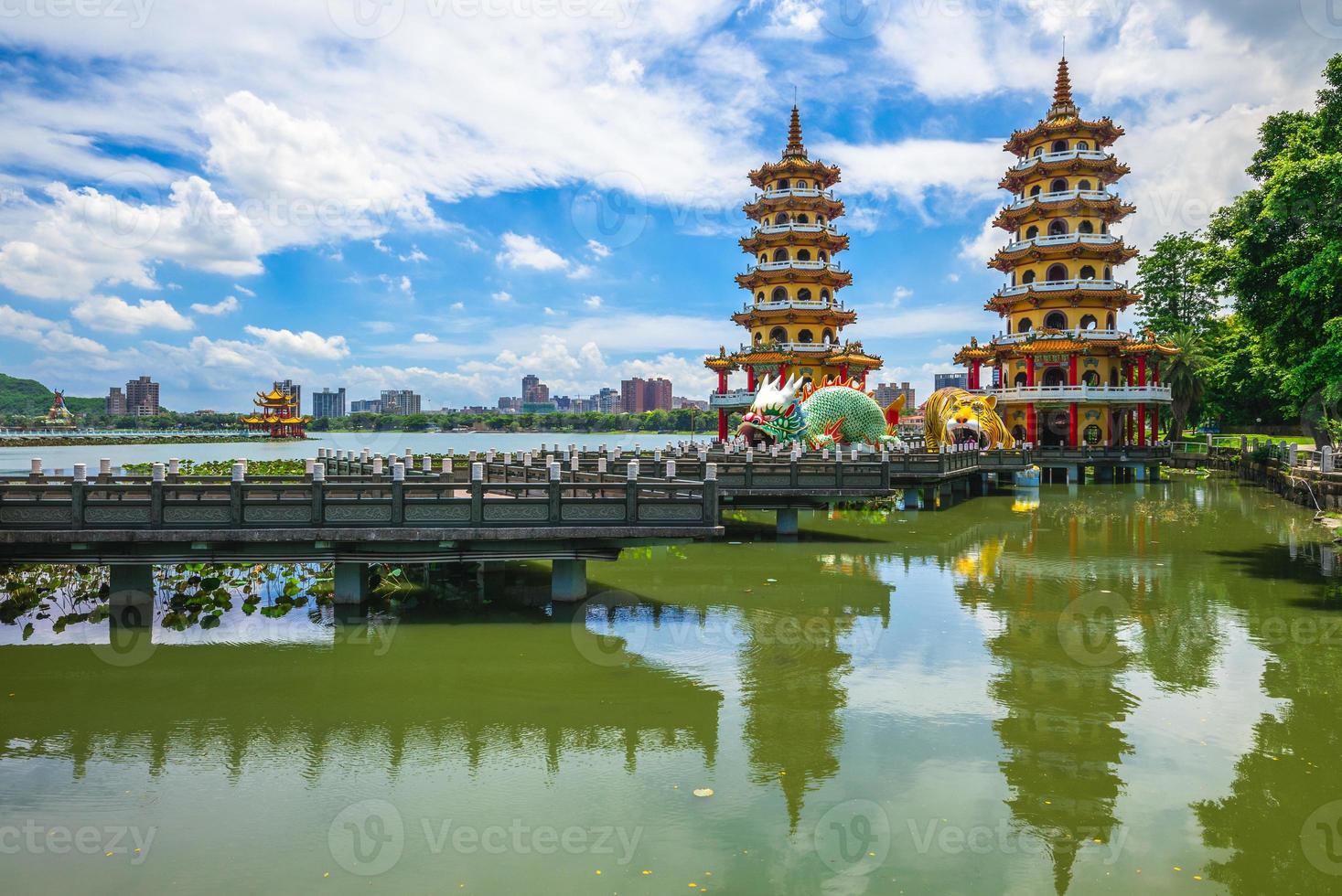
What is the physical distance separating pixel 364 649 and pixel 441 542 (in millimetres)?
1944

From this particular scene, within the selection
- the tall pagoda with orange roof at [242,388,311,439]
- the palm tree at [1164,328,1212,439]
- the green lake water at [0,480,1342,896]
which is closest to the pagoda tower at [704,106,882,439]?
the palm tree at [1164,328,1212,439]

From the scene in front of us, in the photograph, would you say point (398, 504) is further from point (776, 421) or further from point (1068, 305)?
point (1068, 305)

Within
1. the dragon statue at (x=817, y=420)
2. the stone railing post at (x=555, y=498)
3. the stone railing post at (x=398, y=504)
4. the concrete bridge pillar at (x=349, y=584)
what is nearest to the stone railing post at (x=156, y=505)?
the concrete bridge pillar at (x=349, y=584)

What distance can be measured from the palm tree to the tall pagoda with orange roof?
9789cm

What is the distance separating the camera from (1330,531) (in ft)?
74.8

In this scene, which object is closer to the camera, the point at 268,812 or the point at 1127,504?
the point at 268,812

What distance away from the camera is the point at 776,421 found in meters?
30.2

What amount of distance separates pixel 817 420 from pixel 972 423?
10638mm

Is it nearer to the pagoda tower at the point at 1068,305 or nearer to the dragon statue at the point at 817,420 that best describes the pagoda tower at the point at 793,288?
the pagoda tower at the point at 1068,305

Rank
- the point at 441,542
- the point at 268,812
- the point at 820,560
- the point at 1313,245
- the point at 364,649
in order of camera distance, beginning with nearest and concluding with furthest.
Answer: the point at 268,812, the point at 364,649, the point at 441,542, the point at 1313,245, the point at 820,560

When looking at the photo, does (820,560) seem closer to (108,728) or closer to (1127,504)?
(108,728)

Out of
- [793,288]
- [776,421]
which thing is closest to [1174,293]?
[793,288]

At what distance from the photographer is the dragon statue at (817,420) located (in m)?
30.1

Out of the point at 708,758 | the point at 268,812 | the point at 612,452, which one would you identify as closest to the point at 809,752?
the point at 708,758
